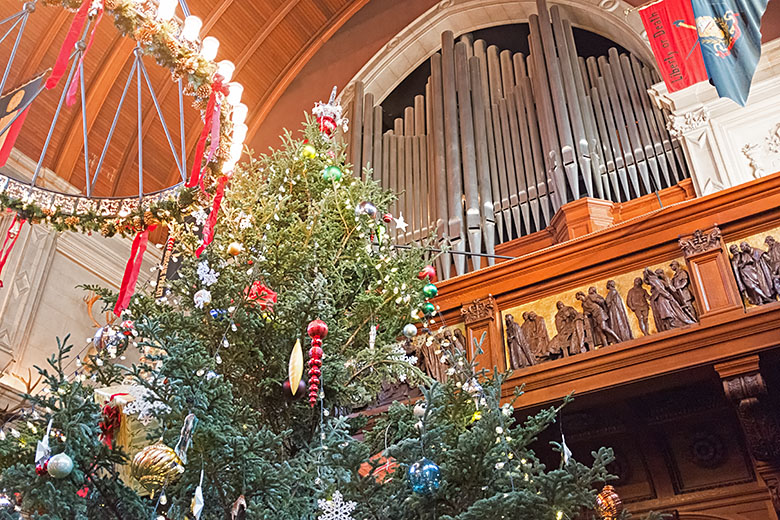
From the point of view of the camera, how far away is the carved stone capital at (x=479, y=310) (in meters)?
4.84

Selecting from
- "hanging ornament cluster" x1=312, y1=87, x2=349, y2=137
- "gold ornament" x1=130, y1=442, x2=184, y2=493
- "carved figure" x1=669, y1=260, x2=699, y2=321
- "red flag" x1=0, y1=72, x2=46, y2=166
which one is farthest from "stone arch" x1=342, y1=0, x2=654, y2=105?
"gold ornament" x1=130, y1=442, x2=184, y2=493

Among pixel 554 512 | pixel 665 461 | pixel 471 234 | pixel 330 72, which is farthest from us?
pixel 330 72

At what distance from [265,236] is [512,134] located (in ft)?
14.4

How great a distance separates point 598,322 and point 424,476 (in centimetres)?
258

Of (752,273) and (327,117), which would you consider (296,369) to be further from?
(752,273)

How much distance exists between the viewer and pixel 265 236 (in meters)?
3.18

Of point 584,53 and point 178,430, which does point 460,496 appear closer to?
point 178,430

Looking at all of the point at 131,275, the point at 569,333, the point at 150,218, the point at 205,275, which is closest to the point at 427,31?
the point at 569,333

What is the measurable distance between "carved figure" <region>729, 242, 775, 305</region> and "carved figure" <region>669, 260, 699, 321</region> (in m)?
0.27

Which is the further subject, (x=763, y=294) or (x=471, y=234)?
(x=471, y=234)

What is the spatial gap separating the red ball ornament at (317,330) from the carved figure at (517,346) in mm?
2178

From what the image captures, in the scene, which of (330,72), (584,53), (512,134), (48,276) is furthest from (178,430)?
(330,72)

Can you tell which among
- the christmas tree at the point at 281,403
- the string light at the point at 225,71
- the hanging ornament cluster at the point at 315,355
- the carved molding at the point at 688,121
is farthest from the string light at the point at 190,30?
the carved molding at the point at 688,121

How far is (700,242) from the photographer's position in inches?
165
